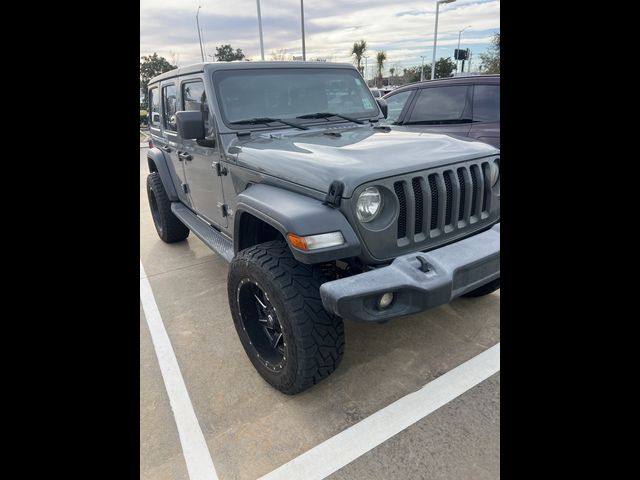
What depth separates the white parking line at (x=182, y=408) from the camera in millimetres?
1981

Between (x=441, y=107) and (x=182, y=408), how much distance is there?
4.92m

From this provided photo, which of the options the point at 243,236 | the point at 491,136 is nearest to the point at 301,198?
the point at 243,236

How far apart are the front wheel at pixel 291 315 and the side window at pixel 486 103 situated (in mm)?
3889

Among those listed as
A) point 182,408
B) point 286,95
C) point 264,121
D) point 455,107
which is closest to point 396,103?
point 455,107

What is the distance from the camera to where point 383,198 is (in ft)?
6.84

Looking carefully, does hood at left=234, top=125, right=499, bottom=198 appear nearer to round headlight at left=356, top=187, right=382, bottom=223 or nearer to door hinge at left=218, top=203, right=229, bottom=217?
round headlight at left=356, top=187, right=382, bottom=223

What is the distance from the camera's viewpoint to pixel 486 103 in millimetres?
5109

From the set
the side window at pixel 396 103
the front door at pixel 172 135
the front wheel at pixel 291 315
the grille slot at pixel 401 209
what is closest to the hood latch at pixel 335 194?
the grille slot at pixel 401 209

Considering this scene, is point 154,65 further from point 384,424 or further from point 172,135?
point 384,424

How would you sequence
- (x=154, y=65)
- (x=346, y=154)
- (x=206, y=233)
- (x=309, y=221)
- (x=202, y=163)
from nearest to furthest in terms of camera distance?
(x=309, y=221)
(x=346, y=154)
(x=202, y=163)
(x=206, y=233)
(x=154, y=65)

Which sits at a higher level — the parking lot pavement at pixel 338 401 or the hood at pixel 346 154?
the hood at pixel 346 154

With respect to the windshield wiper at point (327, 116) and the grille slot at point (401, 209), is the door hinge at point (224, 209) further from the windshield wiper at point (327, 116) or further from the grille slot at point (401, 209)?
the grille slot at point (401, 209)

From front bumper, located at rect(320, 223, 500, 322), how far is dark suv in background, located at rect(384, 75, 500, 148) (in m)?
3.01
